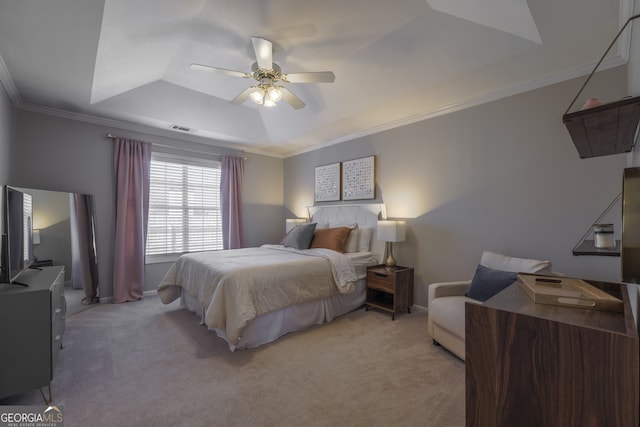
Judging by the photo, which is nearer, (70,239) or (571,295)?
(571,295)

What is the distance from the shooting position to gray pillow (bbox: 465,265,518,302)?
223 cm

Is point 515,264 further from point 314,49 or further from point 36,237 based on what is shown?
point 36,237

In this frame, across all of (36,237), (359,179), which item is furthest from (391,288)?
(36,237)

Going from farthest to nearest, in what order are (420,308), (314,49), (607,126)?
(420,308) → (314,49) → (607,126)

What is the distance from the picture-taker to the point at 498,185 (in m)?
2.86

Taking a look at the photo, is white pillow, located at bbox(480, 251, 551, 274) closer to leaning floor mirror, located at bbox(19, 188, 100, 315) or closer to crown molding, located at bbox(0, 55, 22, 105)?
leaning floor mirror, located at bbox(19, 188, 100, 315)

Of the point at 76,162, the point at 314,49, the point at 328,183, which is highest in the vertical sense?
the point at 314,49

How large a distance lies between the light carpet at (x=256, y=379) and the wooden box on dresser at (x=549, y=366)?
1128 mm

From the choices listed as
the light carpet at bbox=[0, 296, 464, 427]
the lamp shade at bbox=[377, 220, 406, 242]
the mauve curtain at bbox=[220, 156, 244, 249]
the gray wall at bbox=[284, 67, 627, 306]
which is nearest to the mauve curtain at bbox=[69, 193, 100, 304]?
the light carpet at bbox=[0, 296, 464, 427]

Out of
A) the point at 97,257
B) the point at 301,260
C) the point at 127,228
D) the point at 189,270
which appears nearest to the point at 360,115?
the point at 301,260

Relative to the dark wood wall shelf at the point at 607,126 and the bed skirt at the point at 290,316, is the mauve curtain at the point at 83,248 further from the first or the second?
the dark wood wall shelf at the point at 607,126

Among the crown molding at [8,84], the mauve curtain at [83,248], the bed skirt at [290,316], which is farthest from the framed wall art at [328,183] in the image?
the crown molding at [8,84]

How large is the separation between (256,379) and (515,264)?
7.78ft

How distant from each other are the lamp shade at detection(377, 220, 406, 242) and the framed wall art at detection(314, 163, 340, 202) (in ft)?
4.19
